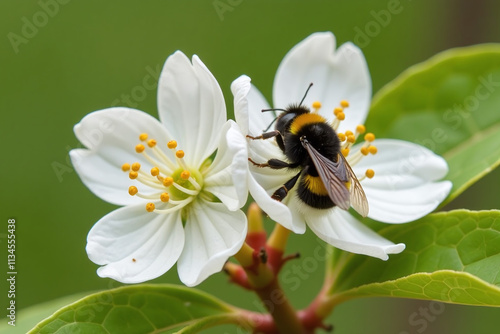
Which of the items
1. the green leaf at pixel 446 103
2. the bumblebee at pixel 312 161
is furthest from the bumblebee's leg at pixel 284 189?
the green leaf at pixel 446 103

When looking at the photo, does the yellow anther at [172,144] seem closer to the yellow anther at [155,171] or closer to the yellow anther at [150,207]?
the yellow anther at [155,171]

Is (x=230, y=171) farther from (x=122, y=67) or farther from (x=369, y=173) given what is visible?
(x=122, y=67)

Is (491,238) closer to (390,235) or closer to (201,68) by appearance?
(390,235)

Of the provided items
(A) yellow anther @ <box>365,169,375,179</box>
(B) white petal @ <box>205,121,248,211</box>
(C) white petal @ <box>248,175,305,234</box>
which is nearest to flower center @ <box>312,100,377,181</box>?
(A) yellow anther @ <box>365,169,375,179</box>

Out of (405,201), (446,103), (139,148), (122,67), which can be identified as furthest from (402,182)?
(122,67)

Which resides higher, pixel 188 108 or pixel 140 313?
pixel 188 108

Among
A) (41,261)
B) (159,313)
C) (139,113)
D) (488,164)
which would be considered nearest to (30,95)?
(41,261)

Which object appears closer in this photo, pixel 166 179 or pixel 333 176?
pixel 333 176

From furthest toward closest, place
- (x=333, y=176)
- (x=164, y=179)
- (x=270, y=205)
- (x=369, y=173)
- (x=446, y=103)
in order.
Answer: (x=446, y=103)
(x=369, y=173)
(x=164, y=179)
(x=333, y=176)
(x=270, y=205)
